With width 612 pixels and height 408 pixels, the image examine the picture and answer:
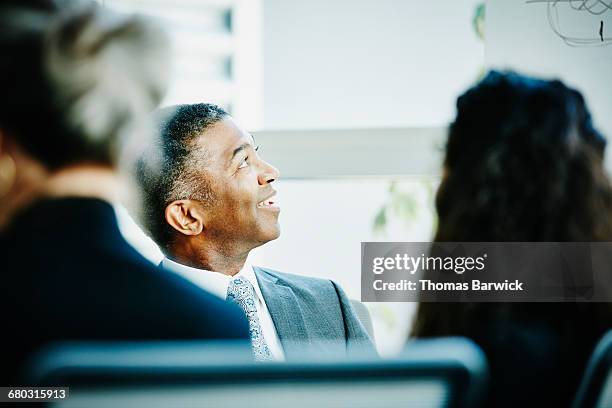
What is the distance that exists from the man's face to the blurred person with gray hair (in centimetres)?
44

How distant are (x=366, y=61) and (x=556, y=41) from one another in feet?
1.64

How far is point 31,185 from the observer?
1352 millimetres

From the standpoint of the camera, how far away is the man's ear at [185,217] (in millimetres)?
1958

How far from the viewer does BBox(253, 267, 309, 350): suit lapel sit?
1.82 metres

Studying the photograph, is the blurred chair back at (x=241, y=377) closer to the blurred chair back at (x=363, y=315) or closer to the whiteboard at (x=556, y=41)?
the blurred chair back at (x=363, y=315)

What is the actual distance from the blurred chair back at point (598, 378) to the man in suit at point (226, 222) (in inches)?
36.1

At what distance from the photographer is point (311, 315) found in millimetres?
1877

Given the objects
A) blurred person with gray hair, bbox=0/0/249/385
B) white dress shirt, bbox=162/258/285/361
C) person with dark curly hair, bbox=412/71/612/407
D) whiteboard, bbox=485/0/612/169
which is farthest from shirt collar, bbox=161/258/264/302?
whiteboard, bbox=485/0/612/169

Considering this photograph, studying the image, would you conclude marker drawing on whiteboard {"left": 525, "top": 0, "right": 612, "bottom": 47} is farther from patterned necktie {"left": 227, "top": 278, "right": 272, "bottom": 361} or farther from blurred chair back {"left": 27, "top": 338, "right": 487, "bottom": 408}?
blurred chair back {"left": 27, "top": 338, "right": 487, "bottom": 408}

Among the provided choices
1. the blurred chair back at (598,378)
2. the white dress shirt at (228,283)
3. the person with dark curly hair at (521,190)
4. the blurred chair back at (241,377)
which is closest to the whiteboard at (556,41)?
the person with dark curly hair at (521,190)

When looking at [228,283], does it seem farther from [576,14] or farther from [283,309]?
[576,14]
